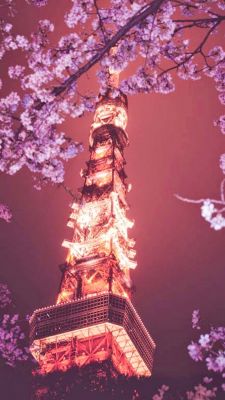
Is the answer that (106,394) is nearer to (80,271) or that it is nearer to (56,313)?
(56,313)

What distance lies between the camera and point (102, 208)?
46.3 metres

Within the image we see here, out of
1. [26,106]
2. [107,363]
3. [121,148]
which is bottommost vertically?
[26,106]

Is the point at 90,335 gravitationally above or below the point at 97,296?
below

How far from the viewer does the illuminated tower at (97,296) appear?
116ft

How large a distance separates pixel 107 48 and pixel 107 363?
30.5m

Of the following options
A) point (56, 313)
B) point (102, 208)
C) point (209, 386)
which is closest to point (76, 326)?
point (56, 313)

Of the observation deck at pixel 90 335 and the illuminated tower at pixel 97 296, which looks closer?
the observation deck at pixel 90 335

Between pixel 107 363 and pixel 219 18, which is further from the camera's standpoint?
pixel 107 363

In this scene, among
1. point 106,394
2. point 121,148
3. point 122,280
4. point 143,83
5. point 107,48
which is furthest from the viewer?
point 121,148

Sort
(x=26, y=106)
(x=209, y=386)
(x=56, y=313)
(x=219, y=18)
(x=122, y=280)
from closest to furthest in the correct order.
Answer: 1. (x=219, y=18)
2. (x=26, y=106)
3. (x=209, y=386)
4. (x=56, y=313)
5. (x=122, y=280)

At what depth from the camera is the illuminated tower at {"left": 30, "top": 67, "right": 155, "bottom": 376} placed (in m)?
35.3

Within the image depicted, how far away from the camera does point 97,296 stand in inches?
1416

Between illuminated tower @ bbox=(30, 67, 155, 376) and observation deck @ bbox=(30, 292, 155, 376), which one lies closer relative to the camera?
observation deck @ bbox=(30, 292, 155, 376)

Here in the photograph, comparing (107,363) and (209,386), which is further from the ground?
(107,363)
